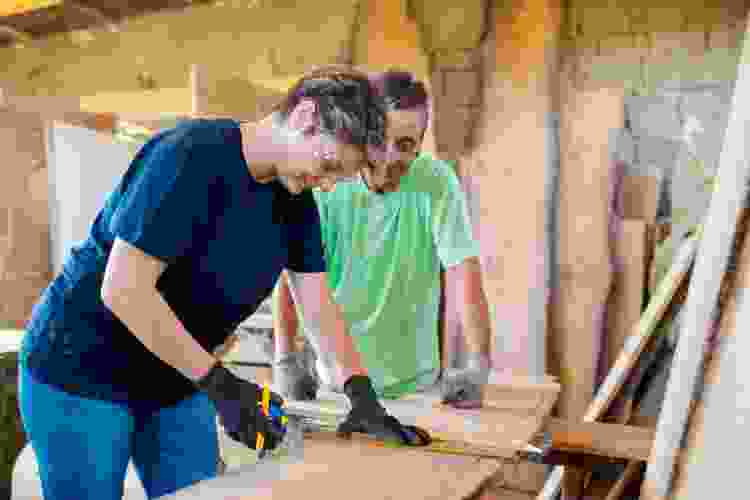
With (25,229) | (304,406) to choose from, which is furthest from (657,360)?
(25,229)

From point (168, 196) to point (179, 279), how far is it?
0.19 metres

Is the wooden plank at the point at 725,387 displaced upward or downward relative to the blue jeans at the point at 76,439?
upward

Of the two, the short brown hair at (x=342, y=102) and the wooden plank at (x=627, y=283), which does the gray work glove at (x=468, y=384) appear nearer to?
the short brown hair at (x=342, y=102)

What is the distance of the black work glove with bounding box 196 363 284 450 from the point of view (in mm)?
1134

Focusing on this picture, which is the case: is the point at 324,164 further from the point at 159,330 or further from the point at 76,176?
the point at 76,176

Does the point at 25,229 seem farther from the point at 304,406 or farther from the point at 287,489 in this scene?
the point at 287,489

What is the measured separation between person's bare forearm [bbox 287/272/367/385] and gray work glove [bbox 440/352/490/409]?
268 millimetres

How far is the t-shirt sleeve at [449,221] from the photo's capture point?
174cm

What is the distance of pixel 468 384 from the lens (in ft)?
5.25

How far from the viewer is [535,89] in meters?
2.74

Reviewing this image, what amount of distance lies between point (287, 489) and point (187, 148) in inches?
21.4

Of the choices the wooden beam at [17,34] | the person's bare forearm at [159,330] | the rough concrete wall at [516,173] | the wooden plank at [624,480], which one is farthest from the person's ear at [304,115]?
the wooden beam at [17,34]

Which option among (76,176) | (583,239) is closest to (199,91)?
(76,176)

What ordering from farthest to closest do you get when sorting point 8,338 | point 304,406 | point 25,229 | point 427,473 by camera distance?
point 25,229, point 8,338, point 304,406, point 427,473
